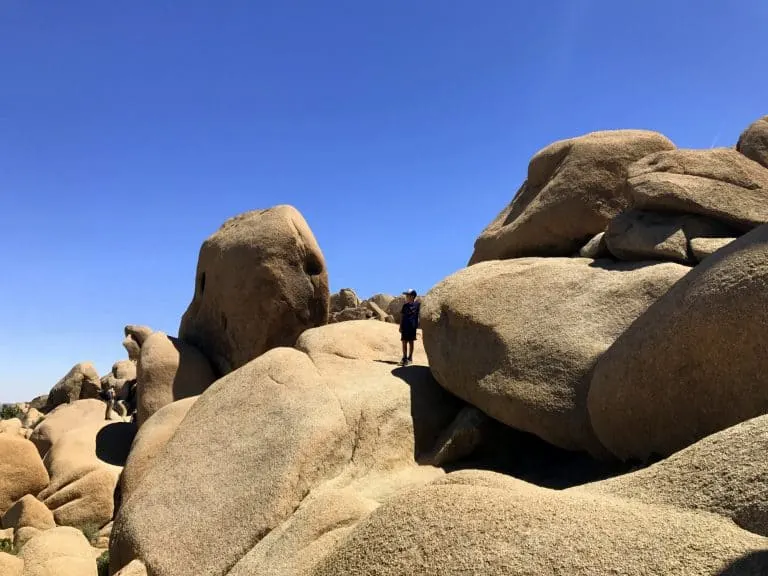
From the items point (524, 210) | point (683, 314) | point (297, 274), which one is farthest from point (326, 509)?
point (297, 274)

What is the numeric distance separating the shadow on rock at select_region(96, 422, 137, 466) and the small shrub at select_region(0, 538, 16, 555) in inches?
139

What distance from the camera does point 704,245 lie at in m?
8.69

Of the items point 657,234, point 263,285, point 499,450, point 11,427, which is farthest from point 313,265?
point 11,427

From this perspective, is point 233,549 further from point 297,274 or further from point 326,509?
point 297,274

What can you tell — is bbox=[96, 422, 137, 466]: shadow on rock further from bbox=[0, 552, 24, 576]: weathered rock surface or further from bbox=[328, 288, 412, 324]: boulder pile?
bbox=[328, 288, 412, 324]: boulder pile

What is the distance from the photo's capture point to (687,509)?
13.5 ft

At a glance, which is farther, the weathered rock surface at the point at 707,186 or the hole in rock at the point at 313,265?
the hole in rock at the point at 313,265

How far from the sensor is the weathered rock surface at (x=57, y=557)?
9.34 meters

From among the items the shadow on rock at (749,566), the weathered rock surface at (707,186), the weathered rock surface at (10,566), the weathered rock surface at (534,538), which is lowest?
the weathered rock surface at (10,566)

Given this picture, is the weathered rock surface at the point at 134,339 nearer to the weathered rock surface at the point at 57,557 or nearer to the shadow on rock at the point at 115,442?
the shadow on rock at the point at 115,442

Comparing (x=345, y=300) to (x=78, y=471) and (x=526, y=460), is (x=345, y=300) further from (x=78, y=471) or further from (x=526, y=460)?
(x=526, y=460)

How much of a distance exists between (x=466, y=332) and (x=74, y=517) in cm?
953

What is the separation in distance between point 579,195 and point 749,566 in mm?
8254

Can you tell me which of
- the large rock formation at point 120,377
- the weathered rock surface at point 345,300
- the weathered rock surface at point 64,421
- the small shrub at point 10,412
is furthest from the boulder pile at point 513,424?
the small shrub at point 10,412
